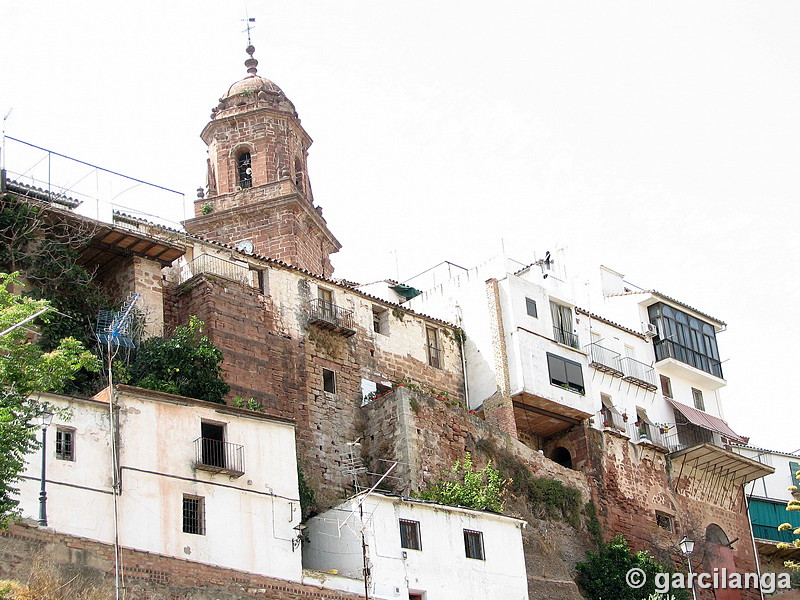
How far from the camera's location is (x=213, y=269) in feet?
Result: 116

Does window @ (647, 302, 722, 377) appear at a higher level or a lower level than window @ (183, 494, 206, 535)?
higher

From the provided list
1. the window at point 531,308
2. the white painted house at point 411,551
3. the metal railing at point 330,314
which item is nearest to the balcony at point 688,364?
the window at point 531,308

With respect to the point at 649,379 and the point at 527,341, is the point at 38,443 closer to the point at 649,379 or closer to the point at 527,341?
the point at 527,341

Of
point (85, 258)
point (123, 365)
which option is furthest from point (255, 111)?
point (123, 365)

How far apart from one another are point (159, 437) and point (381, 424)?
10514 millimetres

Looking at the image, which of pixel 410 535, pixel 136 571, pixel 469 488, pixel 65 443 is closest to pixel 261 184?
pixel 469 488

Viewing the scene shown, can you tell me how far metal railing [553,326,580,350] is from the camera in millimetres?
43719

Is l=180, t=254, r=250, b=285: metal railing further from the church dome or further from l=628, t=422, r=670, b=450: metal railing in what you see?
l=628, t=422, r=670, b=450: metal railing

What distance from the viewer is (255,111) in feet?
151

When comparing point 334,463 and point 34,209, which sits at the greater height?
point 34,209

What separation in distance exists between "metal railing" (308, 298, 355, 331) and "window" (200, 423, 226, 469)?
9.09 meters

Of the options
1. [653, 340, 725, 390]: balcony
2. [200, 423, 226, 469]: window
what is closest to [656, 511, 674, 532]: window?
[653, 340, 725, 390]: balcony

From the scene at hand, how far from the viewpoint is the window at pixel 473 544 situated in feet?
104

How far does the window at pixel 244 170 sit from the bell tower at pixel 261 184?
0.12 ft
